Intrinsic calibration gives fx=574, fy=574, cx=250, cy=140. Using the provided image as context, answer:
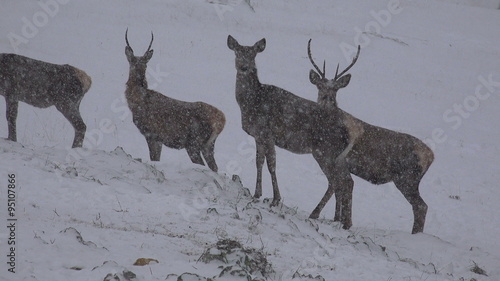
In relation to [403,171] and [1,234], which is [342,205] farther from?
[1,234]

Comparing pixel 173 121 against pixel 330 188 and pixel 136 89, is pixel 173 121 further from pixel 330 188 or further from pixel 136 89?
pixel 330 188

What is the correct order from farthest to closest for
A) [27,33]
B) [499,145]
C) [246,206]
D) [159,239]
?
[27,33] < [499,145] < [246,206] < [159,239]

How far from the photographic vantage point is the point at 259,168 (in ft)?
30.1

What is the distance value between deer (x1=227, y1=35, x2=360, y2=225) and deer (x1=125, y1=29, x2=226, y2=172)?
61cm

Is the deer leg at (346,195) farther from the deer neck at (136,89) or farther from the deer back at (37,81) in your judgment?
the deer back at (37,81)

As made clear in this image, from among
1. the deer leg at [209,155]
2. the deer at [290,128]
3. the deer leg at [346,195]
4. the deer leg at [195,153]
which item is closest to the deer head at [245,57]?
the deer at [290,128]

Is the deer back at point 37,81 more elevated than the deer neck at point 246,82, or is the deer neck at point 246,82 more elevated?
the deer neck at point 246,82

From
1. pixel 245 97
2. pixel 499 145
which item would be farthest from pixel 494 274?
pixel 499 145

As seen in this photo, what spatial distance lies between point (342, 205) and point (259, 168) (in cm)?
144

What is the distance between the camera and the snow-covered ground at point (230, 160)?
5.59m

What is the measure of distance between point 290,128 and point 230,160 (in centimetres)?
381

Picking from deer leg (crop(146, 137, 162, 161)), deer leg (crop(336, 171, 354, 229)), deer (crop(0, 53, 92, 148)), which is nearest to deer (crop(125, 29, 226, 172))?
deer leg (crop(146, 137, 162, 161))

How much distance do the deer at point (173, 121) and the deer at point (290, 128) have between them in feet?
2.02

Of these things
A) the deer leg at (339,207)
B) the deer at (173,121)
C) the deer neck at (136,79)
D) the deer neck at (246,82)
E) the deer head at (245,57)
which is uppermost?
the deer head at (245,57)
